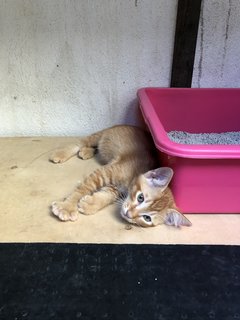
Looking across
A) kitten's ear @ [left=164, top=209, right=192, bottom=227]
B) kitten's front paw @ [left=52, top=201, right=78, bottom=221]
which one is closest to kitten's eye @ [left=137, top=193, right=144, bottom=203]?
kitten's ear @ [left=164, top=209, right=192, bottom=227]

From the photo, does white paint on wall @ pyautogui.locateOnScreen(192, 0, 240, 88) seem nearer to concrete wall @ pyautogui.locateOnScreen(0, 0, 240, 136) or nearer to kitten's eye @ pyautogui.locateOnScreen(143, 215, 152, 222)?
concrete wall @ pyautogui.locateOnScreen(0, 0, 240, 136)

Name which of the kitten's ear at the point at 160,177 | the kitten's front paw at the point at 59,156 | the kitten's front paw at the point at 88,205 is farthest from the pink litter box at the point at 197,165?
the kitten's front paw at the point at 59,156

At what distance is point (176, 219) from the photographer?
1.24m

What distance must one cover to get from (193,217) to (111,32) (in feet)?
3.11

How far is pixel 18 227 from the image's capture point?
4.07 ft

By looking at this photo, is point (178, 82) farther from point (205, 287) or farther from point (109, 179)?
point (205, 287)

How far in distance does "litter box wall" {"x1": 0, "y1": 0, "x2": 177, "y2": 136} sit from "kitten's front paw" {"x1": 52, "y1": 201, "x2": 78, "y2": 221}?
0.68 m

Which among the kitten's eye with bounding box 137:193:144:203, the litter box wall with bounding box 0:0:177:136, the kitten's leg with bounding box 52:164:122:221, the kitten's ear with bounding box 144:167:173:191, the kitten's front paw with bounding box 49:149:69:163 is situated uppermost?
the litter box wall with bounding box 0:0:177:136

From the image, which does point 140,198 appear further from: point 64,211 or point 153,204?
point 64,211

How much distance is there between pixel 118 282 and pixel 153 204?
13.0 inches

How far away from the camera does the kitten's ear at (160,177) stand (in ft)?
4.05

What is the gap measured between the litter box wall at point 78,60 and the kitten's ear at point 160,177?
2.15 ft

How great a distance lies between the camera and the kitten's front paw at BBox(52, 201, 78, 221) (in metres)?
1.27

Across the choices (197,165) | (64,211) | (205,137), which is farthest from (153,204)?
(205,137)
